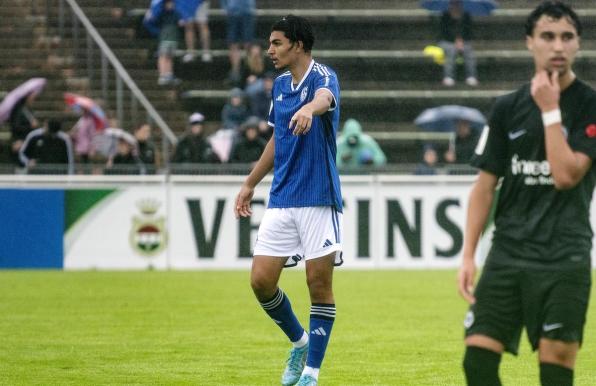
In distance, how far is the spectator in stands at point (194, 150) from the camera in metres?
22.3

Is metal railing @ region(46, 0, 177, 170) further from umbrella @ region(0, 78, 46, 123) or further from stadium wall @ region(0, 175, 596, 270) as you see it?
stadium wall @ region(0, 175, 596, 270)

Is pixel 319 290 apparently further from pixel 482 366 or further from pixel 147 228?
pixel 147 228

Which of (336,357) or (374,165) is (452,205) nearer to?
(374,165)

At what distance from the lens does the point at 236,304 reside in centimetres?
1587

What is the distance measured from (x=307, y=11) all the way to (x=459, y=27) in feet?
11.3

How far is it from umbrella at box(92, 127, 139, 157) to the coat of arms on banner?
185 cm

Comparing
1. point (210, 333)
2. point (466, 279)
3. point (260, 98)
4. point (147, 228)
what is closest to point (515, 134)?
point (466, 279)

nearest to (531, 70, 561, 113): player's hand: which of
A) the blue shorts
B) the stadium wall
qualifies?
the stadium wall

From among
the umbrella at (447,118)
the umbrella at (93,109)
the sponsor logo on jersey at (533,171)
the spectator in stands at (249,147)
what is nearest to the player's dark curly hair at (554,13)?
the sponsor logo on jersey at (533,171)

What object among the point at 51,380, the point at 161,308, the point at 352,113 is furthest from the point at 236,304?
the point at 352,113

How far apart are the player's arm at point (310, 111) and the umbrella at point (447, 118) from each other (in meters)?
15.0

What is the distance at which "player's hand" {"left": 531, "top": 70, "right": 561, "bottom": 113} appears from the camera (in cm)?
589

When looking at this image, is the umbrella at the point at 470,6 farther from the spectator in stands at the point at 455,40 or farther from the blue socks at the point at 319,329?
the blue socks at the point at 319,329

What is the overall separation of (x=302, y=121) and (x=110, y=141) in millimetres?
15079
